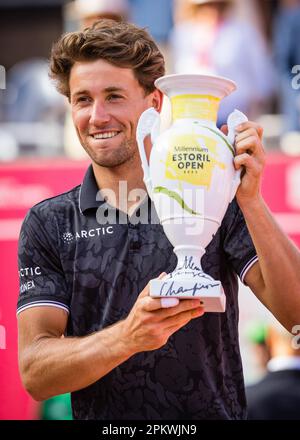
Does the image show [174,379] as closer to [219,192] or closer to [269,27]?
[219,192]

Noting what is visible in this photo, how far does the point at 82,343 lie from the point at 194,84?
2.48 ft

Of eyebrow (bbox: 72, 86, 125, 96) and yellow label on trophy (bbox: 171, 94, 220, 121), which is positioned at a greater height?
eyebrow (bbox: 72, 86, 125, 96)

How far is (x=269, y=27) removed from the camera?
6.86 metres

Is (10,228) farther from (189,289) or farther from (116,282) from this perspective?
(189,289)

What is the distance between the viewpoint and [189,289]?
2732 millimetres

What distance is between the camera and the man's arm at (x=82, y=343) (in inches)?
108

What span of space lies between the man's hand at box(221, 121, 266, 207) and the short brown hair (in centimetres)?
45

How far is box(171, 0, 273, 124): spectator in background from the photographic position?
19.0 ft

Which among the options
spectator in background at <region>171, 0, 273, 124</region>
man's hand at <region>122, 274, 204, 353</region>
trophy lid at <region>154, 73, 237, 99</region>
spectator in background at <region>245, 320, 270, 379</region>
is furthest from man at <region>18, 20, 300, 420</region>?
spectator in background at <region>171, 0, 273, 124</region>

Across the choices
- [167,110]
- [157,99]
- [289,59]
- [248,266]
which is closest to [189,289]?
[248,266]

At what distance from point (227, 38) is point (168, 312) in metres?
3.34

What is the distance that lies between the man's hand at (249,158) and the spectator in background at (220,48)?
284 cm
